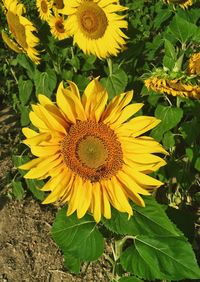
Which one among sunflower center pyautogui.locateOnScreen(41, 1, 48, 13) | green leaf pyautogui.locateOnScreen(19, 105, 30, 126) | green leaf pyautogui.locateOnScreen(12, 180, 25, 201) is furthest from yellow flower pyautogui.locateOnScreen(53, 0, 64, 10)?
green leaf pyautogui.locateOnScreen(12, 180, 25, 201)

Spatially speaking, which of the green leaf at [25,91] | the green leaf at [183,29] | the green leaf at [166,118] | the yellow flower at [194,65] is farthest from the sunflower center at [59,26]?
the yellow flower at [194,65]

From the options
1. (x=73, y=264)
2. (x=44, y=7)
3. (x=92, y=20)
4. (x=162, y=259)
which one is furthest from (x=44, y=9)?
(x=162, y=259)

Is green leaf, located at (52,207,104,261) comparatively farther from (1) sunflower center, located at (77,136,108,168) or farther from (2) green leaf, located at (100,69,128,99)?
(2) green leaf, located at (100,69,128,99)

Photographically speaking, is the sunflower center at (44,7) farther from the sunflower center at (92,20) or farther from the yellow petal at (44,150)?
the yellow petal at (44,150)

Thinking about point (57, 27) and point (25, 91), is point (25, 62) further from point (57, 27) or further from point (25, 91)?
point (57, 27)

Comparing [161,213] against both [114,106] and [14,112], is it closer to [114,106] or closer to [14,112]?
[114,106]

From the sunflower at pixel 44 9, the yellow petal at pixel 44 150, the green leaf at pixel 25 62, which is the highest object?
the sunflower at pixel 44 9

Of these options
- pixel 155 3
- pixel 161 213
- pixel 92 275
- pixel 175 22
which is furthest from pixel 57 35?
pixel 155 3

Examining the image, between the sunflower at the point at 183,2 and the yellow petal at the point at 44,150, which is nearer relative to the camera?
the yellow petal at the point at 44,150
